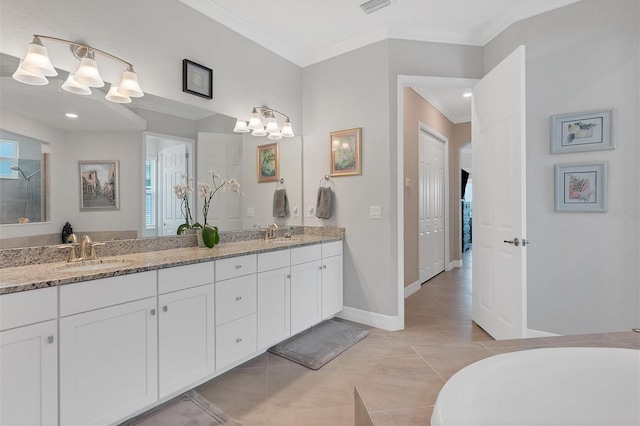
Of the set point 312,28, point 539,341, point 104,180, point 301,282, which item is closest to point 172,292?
point 104,180

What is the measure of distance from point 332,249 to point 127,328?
5.96 feet

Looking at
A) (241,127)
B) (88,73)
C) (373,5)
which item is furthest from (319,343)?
(373,5)

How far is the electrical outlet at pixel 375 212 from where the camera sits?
290cm

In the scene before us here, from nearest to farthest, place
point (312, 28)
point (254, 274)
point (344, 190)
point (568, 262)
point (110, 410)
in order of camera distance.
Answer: point (110, 410)
point (254, 274)
point (568, 262)
point (312, 28)
point (344, 190)

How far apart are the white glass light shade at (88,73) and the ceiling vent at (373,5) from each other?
6.48 feet

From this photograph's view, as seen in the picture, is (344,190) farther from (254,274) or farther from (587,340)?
(587,340)

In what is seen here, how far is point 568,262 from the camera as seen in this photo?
7.84ft

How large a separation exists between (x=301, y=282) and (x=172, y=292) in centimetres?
111

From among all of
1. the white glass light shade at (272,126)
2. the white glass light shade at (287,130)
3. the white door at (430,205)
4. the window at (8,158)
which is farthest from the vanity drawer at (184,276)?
the white door at (430,205)

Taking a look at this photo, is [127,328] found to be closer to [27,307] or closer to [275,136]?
[27,307]

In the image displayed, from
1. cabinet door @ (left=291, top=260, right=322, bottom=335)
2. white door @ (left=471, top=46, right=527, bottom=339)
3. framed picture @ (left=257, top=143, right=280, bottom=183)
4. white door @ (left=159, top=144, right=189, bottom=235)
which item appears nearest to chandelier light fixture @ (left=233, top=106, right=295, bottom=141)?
framed picture @ (left=257, top=143, right=280, bottom=183)

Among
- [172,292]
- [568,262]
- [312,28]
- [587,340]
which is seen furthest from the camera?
[312,28]

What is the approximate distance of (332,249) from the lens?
295cm

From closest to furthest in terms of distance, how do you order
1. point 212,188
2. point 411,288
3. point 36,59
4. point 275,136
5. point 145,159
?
point 36,59
point 145,159
point 212,188
point 275,136
point 411,288
